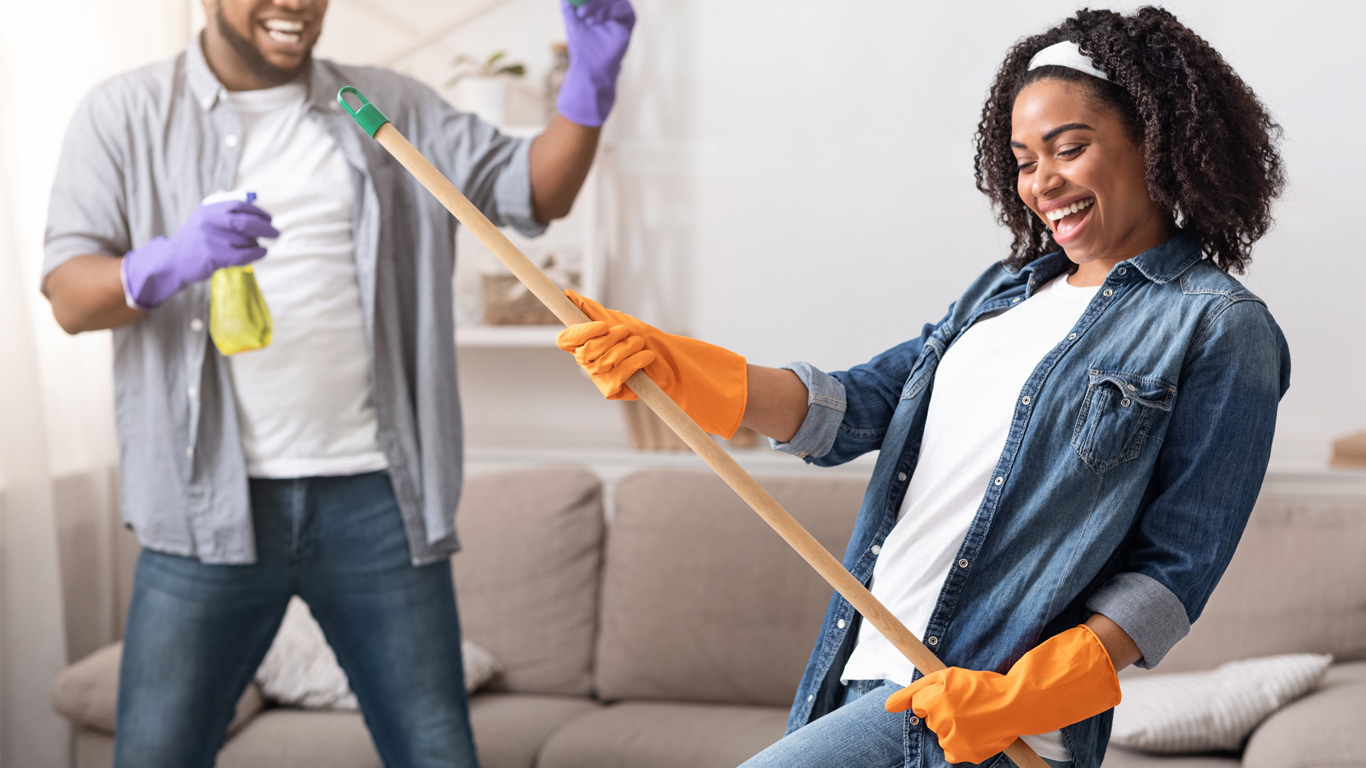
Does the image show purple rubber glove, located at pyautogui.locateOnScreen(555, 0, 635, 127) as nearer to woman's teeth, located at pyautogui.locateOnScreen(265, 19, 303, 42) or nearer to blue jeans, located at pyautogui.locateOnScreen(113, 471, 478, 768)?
woman's teeth, located at pyautogui.locateOnScreen(265, 19, 303, 42)

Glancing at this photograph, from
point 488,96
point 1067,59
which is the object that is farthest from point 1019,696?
point 488,96

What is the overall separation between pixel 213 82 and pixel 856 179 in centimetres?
156

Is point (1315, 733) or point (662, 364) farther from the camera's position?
point (1315, 733)

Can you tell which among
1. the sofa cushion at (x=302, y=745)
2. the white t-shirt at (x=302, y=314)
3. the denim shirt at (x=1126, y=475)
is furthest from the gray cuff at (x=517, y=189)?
the sofa cushion at (x=302, y=745)

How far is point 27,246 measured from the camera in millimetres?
2355

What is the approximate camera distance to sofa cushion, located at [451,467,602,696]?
248 cm

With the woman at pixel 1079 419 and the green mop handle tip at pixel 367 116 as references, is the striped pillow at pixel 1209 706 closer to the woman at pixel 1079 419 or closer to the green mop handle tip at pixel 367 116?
the woman at pixel 1079 419

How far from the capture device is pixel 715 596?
2414 mm

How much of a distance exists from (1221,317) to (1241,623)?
1440 millimetres

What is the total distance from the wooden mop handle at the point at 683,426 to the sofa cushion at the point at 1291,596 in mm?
1371

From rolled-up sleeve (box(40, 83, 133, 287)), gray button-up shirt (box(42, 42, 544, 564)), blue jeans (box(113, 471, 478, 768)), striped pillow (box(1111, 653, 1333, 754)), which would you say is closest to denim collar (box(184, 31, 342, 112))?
gray button-up shirt (box(42, 42, 544, 564))

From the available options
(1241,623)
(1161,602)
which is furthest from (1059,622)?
(1241,623)

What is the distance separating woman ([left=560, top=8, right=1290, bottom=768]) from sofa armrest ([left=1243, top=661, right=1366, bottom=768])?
0.91 m

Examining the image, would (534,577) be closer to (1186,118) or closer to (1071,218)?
(1071,218)
